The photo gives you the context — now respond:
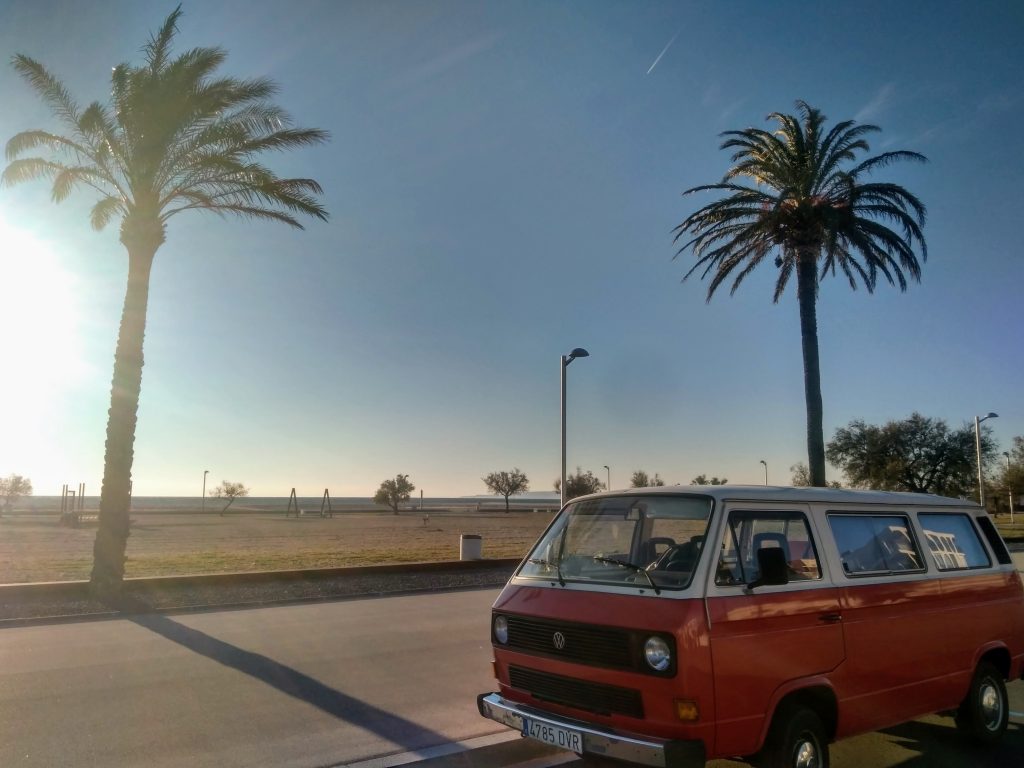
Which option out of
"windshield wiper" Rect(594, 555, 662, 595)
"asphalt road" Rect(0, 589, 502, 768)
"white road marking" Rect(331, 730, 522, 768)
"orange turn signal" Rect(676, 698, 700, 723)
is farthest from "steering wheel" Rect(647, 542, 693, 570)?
"asphalt road" Rect(0, 589, 502, 768)

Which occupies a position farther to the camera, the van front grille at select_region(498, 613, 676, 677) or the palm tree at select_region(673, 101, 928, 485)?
the palm tree at select_region(673, 101, 928, 485)

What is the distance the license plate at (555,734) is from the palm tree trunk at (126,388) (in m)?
11.7

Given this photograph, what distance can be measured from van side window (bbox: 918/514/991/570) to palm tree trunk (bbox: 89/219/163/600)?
13.2 m

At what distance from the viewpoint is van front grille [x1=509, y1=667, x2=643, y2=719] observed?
442 centimetres

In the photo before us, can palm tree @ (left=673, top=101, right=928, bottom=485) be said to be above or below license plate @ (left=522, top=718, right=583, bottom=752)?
above

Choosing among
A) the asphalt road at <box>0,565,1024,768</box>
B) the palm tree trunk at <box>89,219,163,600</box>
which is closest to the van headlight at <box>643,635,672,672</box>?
the asphalt road at <box>0,565,1024,768</box>

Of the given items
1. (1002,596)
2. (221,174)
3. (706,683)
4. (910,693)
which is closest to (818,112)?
(221,174)

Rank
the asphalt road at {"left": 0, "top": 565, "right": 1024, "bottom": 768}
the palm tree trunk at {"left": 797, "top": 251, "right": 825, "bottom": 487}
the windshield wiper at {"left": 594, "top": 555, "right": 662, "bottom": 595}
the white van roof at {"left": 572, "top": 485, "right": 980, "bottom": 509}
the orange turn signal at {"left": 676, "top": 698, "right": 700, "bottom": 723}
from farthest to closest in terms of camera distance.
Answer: the palm tree trunk at {"left": 797, "top": 251, "right": 825, "bottom": 487} → the asphalt road at {"left": 0, "top": 565, "right": 1024, "bottom": 768} → the white van roof at {"left": 572, "top": 485, "right": 980, "bottom": 509} → the windshield wiper at {"left": 594, "top": 555, "right": 662, "bottom": 595} → the orange turn signal at {"left": 676, "top": 698, "right": 700, "bottom": 723}

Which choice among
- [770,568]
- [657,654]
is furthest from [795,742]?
[657,654]

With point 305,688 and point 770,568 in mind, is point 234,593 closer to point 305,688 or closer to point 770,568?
point 305,688

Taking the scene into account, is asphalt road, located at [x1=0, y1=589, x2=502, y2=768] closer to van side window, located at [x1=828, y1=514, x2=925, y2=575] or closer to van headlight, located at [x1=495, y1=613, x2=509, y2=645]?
van headlight, located at [x1=495, y1=613, x2=509, y2=645]

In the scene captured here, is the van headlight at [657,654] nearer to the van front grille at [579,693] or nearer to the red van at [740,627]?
the red van at [740,627]

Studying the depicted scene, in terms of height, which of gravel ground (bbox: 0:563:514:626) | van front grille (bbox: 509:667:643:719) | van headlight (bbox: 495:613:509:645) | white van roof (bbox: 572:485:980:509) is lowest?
gravel ground (bbox: 0:563:514:626)

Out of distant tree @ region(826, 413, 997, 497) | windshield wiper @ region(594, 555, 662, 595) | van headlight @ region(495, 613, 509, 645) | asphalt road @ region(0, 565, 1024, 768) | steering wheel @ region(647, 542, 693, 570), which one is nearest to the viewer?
windshield wiper @ region(594, 555, 662, 595)
